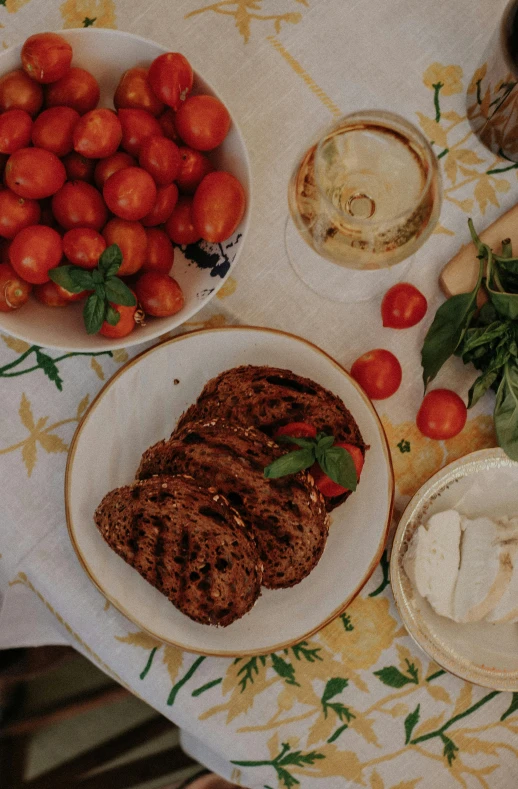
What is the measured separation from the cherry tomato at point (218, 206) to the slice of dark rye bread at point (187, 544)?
33 cm

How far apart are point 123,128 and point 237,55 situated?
0.86ft

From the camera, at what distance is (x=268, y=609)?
943 mm

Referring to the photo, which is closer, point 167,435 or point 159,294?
point 159,294

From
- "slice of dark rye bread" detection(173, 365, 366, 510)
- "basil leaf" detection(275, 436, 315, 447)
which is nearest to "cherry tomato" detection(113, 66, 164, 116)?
"slice of dark rye bread" detection(173, 365, 366, 510)

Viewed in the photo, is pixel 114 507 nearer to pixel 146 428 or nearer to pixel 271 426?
pixel 146 428

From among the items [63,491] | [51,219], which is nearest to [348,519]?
[63,491]

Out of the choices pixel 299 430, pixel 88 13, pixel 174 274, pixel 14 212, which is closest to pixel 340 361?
pixel 299 430

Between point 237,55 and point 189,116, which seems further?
point 237,55

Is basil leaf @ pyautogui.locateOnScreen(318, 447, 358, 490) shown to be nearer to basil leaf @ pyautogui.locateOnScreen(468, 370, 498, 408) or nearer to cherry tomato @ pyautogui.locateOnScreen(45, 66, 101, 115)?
basil leaf @ pyautogui.locateOnScreen(468, 370, 498, 408)

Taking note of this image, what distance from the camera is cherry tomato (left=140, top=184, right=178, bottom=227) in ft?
2.91

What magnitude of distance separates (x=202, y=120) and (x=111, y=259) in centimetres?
22

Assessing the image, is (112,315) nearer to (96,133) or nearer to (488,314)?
(96,133)

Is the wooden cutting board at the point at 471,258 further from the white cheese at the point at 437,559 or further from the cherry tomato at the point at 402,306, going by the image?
the white cheese at the point at 437,559

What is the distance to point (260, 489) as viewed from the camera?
2.79 ft
